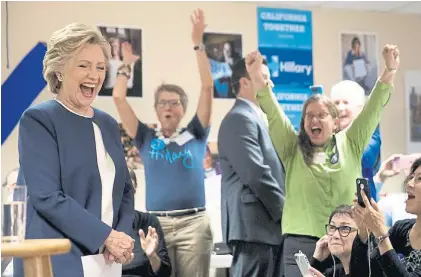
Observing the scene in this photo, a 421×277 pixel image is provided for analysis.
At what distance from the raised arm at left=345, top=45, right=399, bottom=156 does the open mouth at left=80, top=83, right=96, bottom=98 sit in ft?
3.63

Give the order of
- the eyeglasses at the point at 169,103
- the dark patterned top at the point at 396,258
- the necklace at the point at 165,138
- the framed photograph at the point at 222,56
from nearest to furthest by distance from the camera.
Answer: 1. the dark patterned top at the point at 396,258
2. the necklace at the point at 165,138
3. the eyeglasses at the point at 169,103
4. the framed photograph at the point at 222,56

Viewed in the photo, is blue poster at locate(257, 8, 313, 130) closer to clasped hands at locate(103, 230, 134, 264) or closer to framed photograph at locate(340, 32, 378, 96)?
framed photograph at locate(340, 32, 378, 96)

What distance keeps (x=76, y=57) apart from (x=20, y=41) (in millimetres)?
1690

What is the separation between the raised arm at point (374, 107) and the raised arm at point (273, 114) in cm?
22

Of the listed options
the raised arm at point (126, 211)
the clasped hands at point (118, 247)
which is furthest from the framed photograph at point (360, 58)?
the clasped hands at point (118, 247)

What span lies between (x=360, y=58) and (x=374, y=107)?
1.31 metres

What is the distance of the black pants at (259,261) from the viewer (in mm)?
2482

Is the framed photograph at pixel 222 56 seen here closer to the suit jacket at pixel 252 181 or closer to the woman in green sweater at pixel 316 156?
the suit jacket at pixel 252 181

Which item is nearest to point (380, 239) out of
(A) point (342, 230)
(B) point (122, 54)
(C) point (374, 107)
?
(A) point (342, 230)

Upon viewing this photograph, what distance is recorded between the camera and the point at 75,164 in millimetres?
1476

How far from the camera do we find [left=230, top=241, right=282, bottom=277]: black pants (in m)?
2.48

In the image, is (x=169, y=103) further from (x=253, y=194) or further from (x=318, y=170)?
(x=318, y=170)

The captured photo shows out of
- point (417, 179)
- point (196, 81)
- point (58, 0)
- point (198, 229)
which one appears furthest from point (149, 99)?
point (417, 179)

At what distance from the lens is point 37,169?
1439 mm
